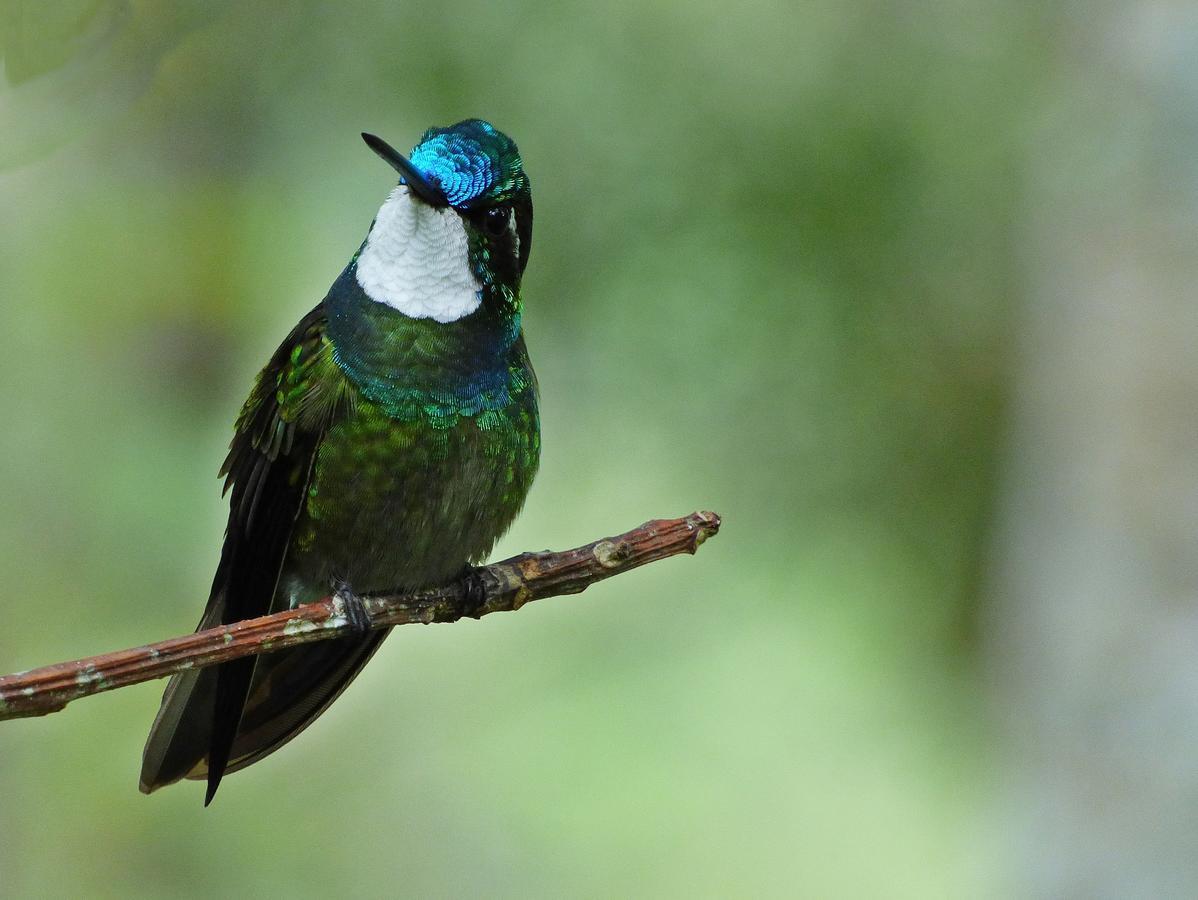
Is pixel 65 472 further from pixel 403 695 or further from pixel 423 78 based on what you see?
pixel 423 78

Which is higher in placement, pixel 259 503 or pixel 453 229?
pixel 453 229

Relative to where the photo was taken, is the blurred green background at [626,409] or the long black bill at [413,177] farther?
the blurred green background at [626,409]

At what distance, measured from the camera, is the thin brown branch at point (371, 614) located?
1.51 metres

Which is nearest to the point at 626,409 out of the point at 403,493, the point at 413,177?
the point at 403,493

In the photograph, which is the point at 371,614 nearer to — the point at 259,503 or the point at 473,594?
the point at 473,594

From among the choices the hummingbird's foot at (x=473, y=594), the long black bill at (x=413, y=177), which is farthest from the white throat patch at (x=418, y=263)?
the hummingbird's foot at (x=473, y=594)

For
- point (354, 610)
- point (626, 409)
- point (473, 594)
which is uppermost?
point (626, 409)

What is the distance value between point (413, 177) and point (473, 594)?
0.81 metres

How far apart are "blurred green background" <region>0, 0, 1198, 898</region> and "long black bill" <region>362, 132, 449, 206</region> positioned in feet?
11.4

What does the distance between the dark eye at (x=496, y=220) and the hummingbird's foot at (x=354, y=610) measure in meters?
0.68

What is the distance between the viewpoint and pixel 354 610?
203cm

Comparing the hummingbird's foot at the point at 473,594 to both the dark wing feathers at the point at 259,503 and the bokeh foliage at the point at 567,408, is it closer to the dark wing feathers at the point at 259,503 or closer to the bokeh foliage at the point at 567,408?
the dark wing feathers at the point at 259,503

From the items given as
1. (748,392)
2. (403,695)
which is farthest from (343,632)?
(748,392)

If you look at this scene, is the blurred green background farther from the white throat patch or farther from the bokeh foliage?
the white throat patch
